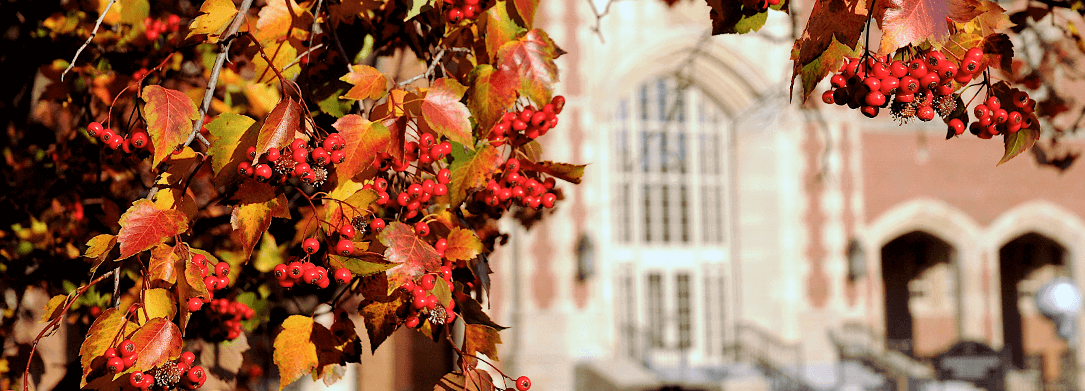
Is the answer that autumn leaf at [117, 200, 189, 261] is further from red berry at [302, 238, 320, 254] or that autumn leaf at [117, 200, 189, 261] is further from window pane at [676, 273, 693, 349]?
window pane at [676, 273, 693, 349]

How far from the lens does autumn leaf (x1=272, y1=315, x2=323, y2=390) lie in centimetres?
132

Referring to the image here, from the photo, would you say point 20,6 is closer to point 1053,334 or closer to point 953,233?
point 953,233

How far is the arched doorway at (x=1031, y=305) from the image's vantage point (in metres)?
14.0

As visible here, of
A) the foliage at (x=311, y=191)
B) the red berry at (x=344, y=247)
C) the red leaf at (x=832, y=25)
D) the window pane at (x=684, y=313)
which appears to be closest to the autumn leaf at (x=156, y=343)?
the foliage at (x=311, y=191)

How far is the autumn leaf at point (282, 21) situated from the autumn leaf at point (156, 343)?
23.2 inches

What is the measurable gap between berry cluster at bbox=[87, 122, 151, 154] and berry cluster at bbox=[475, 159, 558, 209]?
484 millimetres

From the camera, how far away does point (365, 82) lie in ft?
4.32

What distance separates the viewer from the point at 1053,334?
1403 centimetres

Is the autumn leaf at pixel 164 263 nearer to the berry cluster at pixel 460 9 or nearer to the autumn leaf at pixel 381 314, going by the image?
the autumn leaf at pixel 381 314

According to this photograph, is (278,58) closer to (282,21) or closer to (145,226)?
(282,21)

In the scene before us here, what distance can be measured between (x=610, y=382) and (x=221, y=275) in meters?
8.60

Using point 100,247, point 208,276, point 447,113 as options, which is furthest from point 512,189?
point 100,247

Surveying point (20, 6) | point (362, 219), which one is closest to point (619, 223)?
point (20, 6)

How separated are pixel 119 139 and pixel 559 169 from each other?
25.1 inches
